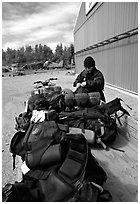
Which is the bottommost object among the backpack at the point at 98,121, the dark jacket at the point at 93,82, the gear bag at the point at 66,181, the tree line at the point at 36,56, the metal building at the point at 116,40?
the gear bag at the point at 66,181

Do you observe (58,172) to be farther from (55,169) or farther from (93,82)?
(93,82)

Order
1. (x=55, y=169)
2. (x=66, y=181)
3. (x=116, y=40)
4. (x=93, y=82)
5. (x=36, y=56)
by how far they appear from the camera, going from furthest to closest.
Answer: (x=36, y=56)
(x=116, y=40)
(x=93, y=82)
(x=55, y=169)
(x=66, y=181)

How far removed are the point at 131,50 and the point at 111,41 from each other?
7.25 feet

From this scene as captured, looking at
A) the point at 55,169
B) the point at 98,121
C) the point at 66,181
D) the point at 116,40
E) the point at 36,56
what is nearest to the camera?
the point at 66,181

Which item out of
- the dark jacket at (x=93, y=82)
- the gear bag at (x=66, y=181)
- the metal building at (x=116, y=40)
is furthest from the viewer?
the metal building at (x=116, y=40)

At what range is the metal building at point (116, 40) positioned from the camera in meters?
6.64

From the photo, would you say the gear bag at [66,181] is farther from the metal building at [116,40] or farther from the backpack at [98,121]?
the metal building at [116,40]

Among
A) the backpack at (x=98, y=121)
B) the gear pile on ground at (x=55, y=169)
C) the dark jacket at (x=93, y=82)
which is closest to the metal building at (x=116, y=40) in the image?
the dark jacket at (x=93, y=82)

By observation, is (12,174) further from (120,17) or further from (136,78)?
(120,17)

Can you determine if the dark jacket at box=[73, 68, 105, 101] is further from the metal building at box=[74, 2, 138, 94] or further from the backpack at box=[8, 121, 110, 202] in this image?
the metal building at box=[74, 2, 138, 94]

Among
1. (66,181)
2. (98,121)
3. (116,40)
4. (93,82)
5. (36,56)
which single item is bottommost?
(66,181)

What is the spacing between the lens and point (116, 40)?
820 cm

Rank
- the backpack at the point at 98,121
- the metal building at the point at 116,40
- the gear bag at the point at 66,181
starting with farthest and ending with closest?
the metal building at the point at 116,40 → the backpack at the point at 98,121 → the gear bag at the point at 66,181

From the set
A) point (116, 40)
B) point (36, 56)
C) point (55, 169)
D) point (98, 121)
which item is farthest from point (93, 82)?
point (36, 56)
